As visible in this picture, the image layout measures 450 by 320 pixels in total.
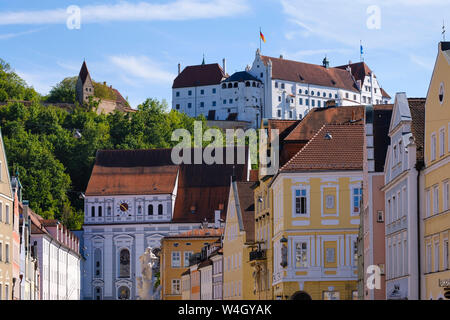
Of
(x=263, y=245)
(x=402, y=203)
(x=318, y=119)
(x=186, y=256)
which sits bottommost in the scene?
(x=263, y=245)

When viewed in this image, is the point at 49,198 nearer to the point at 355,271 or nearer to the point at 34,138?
the point at 34,138

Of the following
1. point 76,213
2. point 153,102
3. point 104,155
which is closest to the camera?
point 104,155

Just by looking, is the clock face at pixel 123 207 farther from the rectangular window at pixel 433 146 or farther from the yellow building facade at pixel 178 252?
the rectangular window at pixel 433 146

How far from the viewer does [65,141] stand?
558 ft

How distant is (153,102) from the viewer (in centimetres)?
19425

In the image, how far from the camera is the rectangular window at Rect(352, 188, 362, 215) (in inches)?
1906

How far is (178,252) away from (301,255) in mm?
53195

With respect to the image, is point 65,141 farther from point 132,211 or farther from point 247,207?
point 247,207

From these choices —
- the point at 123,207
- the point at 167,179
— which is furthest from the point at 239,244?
the point at 167,179

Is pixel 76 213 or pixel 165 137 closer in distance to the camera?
pixel 76 213
